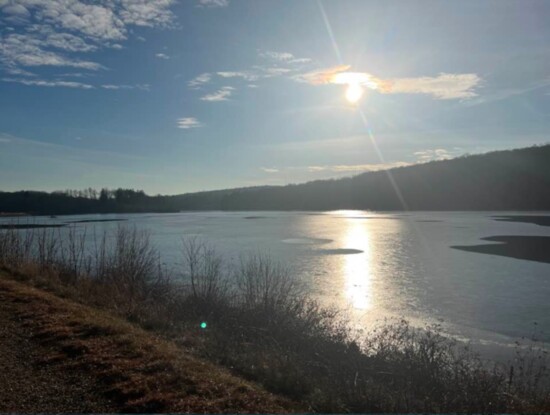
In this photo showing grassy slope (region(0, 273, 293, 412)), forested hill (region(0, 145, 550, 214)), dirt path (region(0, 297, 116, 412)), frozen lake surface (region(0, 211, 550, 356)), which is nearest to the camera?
dirt path (region(0, 297, 116, 412))

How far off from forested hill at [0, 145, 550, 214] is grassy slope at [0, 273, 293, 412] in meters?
85.9

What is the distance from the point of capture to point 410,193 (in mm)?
118625

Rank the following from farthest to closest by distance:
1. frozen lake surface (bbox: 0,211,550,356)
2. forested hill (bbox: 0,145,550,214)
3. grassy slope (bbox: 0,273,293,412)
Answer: forested hill (bbox: 0,145,550,214) → frozen lake surface (bbox: 0,211,550,356) → grassy slope (bbox: 0,273,293,412)

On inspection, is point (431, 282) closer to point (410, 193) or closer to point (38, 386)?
point (38, 386)

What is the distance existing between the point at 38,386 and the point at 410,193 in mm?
119840

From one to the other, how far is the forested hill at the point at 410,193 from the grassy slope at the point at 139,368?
8592cm

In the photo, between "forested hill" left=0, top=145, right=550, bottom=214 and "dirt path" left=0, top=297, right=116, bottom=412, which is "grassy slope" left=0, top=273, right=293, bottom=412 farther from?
"forested hill" left=0, top=145, right=550, bottom=214

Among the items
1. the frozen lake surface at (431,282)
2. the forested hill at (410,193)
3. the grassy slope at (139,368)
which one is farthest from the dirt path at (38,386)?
the forested hill at (410,193)

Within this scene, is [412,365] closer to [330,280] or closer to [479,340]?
[479,340]

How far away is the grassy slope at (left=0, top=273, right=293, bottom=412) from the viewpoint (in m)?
4.71

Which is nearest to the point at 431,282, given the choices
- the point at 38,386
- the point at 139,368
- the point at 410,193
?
the point at 139,368

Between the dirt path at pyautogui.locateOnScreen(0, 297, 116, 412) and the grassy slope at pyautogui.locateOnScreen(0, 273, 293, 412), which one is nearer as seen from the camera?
the dirt path at pyautogui.locateOnScreen(0, 297, 116, 412)

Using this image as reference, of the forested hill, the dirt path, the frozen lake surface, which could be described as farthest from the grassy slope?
the forested hill

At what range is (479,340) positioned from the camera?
1023 cm
